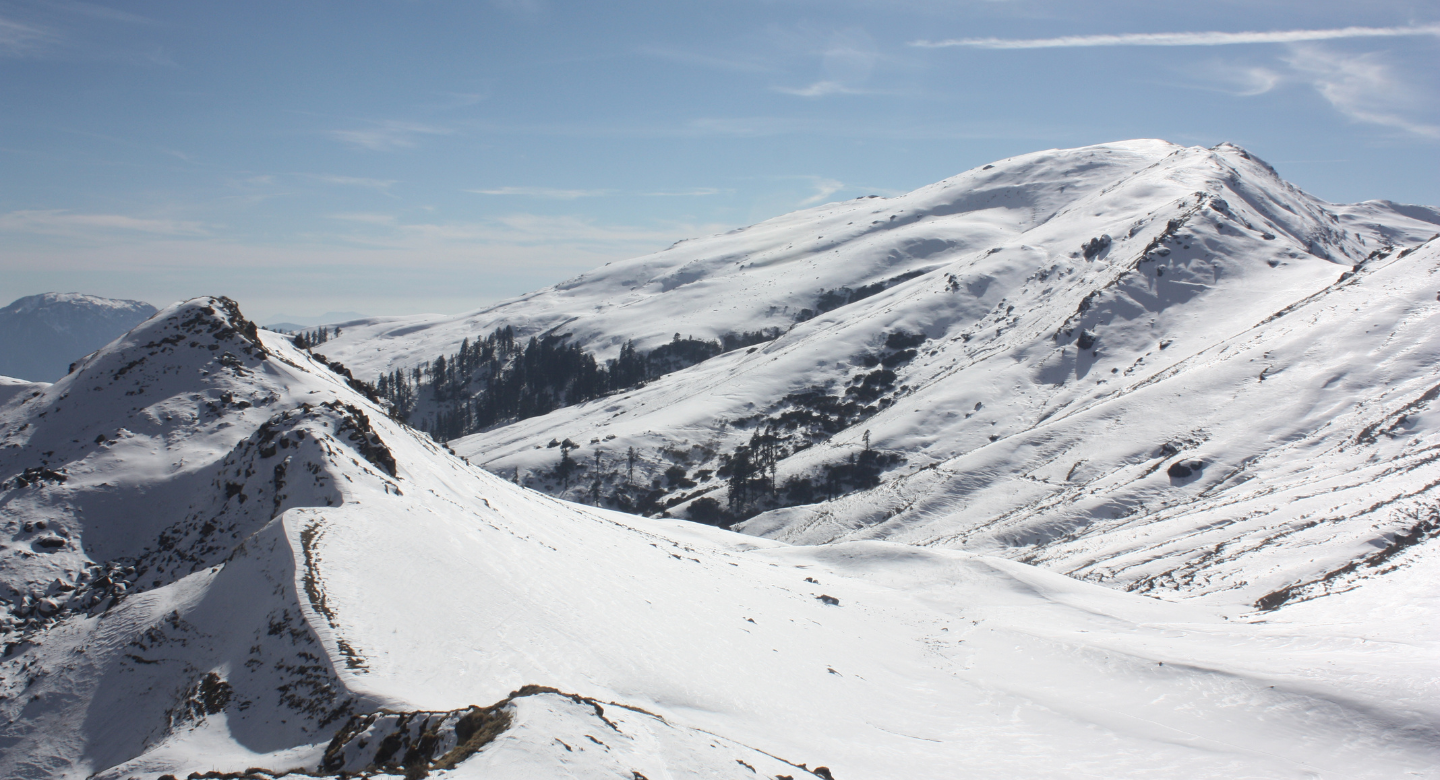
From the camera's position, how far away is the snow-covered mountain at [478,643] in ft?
47.6

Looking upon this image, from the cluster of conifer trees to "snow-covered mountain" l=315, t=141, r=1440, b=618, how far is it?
17.2 m

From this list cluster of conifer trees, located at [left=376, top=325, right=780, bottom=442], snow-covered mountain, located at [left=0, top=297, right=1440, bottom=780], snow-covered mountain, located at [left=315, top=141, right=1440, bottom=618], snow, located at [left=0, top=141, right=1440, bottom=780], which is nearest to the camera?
snow-covered mountain, located at [left=0, top=297, right=1440, bottom=780]

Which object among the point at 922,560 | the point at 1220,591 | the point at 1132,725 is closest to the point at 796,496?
the point at 922,560

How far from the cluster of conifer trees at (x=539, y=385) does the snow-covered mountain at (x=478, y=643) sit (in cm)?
13423

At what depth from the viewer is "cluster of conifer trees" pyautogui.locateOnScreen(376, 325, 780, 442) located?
Answer: 173000 mm

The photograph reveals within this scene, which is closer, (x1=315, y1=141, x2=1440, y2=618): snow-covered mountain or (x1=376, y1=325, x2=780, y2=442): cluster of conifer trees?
(x1=315, y1=141, x2=1440, y2=618): snow-covered mountain

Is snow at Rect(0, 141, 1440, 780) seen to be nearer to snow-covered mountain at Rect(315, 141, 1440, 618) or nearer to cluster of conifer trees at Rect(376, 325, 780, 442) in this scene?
snow-covered mountain at Rect(315, 141, 1440, 618)

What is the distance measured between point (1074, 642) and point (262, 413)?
36813 mm

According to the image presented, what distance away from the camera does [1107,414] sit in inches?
3312

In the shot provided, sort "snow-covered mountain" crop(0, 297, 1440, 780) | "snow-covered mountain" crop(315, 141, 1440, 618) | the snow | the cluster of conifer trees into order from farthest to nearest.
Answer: the cluster of conifer trees, "snow-covered mountain" crop(315, 141, 1440, 618), the snow, "snow-covered mountain" crop(0, 297, 1440, 780)

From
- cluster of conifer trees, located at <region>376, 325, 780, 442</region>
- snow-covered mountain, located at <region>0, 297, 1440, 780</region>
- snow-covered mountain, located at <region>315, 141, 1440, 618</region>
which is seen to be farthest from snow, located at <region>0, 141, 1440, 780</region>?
cluster of conifer trees, located at <region>376, 325, 780, 442</region>

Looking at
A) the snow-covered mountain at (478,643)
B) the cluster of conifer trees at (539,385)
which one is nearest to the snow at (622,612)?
the snow-covered mountain at (478,643)

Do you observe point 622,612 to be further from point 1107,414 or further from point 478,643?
point 1107,414

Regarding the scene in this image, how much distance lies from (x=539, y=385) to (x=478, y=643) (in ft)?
564
